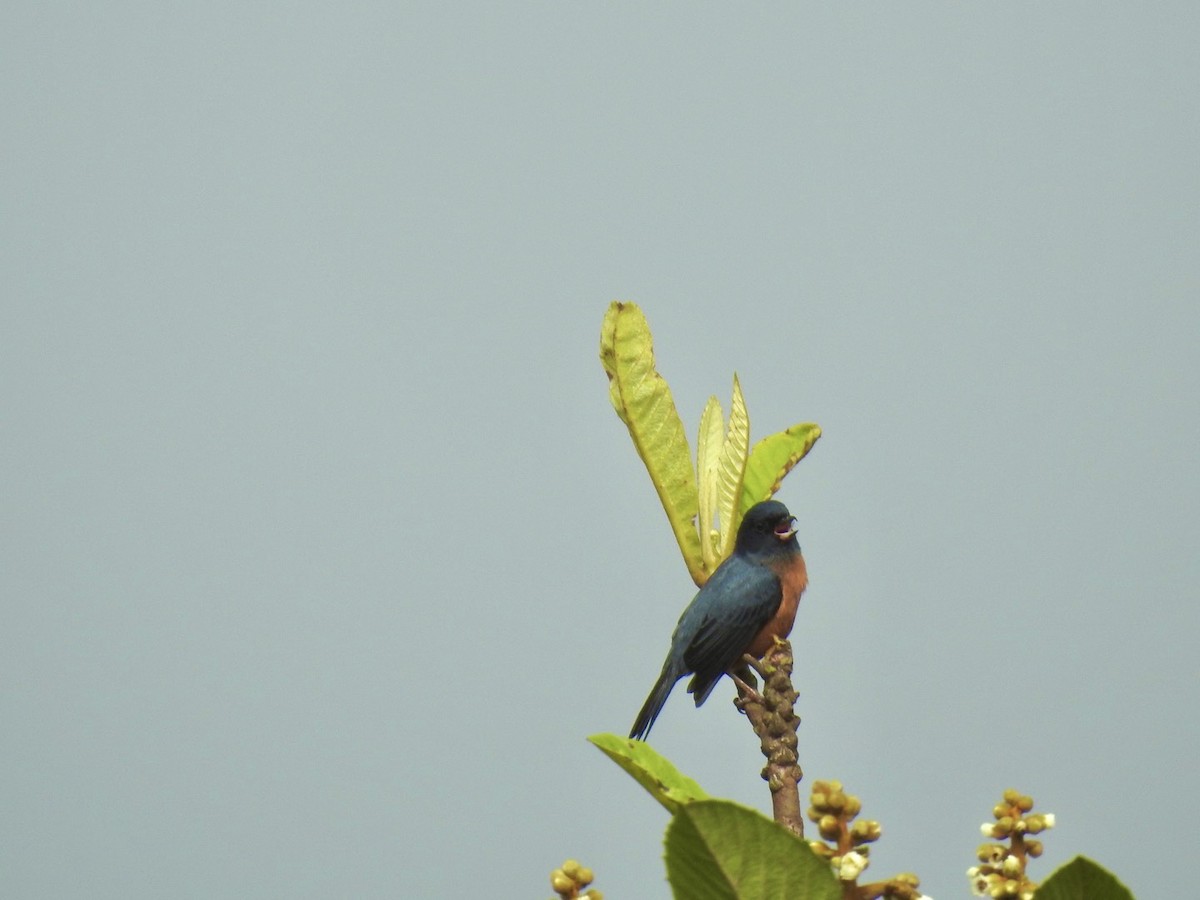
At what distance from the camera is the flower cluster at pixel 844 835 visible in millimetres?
870

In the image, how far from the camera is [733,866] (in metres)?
0.82

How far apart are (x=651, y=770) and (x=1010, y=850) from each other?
25cm

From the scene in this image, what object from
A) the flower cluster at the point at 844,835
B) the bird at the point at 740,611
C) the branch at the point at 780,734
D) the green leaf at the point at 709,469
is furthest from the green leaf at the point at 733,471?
the flower cluster at the point at 844,835

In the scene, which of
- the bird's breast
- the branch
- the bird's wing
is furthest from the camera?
the bird's breast

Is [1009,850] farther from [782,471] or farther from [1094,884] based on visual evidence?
[782,471]

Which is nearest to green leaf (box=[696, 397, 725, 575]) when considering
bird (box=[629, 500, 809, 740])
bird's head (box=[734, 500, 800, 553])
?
bird (box=[629, 500, 809, 740])

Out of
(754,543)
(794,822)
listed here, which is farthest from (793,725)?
(754,543)

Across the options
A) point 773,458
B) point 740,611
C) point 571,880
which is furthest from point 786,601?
point 571,880

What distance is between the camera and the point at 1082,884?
2.66ft

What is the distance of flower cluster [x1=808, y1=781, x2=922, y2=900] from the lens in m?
0.87

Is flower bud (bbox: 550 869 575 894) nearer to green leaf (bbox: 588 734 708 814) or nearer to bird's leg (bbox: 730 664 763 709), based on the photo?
green leaf (bbox: 588 734 708 814)

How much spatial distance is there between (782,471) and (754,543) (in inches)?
30.3

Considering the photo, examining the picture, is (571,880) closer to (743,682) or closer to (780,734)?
(780,734)

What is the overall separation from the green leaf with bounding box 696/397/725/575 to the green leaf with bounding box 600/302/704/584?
1 cm
